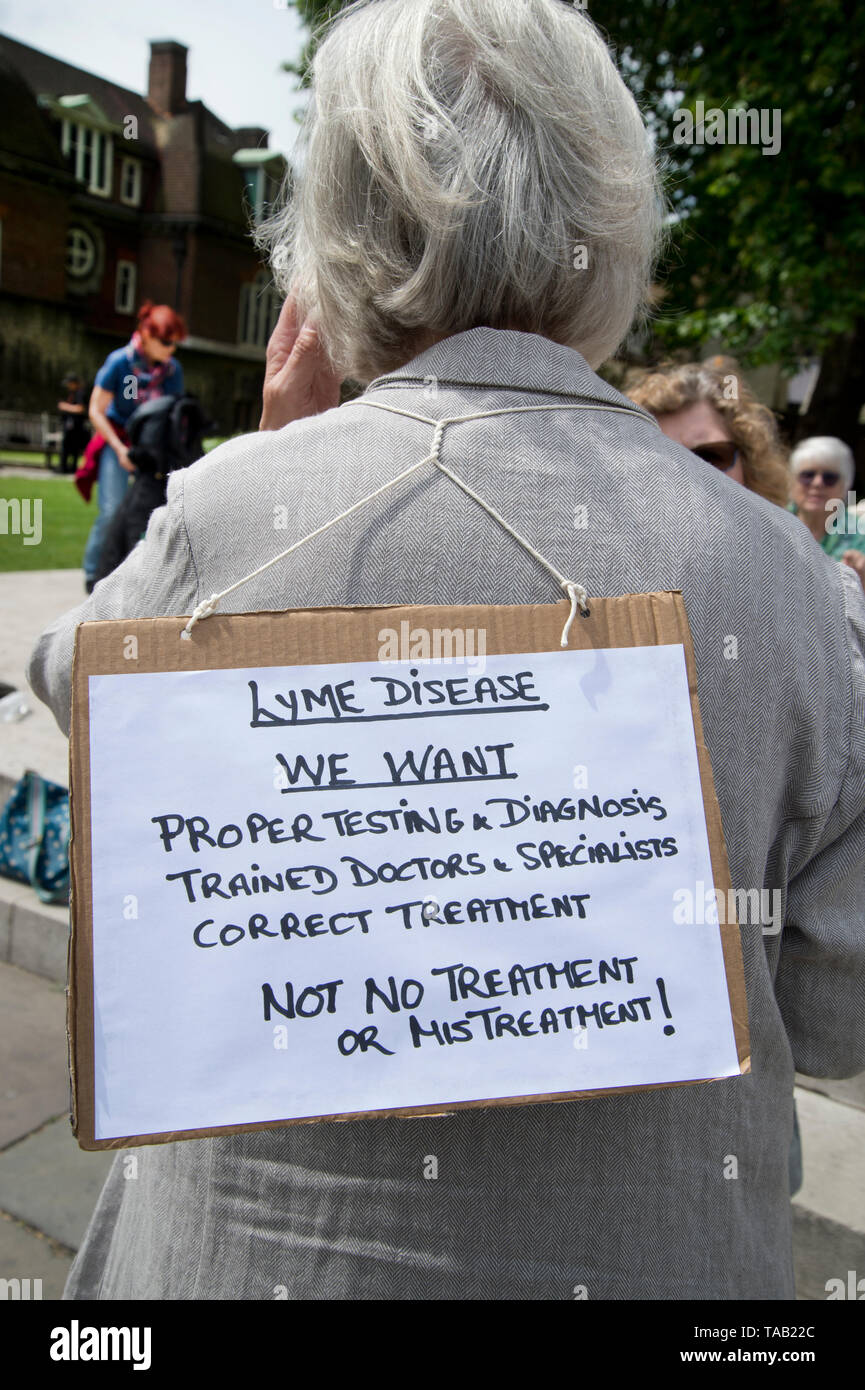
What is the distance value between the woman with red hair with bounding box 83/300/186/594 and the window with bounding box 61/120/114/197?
34.5 meters

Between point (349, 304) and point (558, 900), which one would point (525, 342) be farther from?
point (558, 900)

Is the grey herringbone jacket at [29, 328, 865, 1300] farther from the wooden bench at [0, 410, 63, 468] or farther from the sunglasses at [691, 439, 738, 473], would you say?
the wooden bench at [0, 410, 63, 468]

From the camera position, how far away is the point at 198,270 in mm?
37094

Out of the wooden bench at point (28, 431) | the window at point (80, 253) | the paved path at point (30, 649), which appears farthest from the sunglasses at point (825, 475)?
the window at point (80, 253)

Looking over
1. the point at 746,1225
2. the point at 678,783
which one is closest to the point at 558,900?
the point at 678,783

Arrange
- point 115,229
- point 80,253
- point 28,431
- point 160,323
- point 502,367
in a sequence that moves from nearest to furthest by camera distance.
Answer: point 502,367
point 160,323
point 28,431
point 80,253
point 115,229

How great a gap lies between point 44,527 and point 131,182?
96.4ft

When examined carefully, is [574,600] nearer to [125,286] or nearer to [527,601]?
[527,601]

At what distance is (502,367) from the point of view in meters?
1.06

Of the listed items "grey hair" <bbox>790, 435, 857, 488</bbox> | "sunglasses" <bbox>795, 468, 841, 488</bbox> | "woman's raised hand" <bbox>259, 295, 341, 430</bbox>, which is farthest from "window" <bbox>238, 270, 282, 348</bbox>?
"woman's raised hand" <bbox>259, 295, 341, 430</bbox>

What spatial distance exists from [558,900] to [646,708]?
0.19 meters

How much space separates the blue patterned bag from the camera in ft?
12.4

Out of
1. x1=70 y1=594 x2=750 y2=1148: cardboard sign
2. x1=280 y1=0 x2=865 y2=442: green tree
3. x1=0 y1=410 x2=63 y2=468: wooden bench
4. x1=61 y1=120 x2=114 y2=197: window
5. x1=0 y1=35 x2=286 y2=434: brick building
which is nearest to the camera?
x1=70 y1=594 x2=750 y2=1148: cardboard sign

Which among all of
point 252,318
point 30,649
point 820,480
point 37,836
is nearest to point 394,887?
point 37,836
